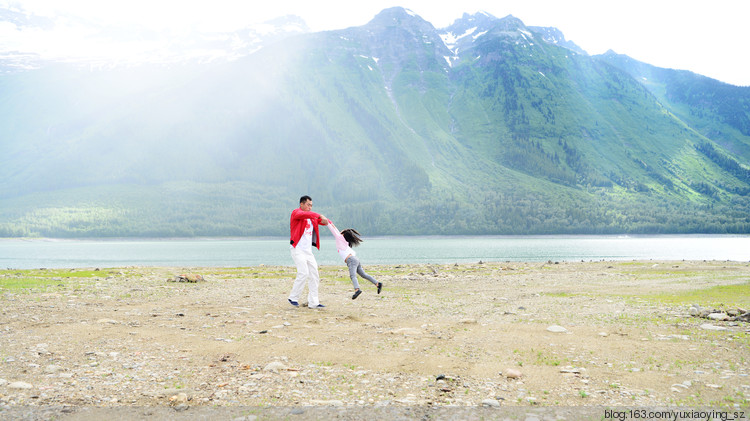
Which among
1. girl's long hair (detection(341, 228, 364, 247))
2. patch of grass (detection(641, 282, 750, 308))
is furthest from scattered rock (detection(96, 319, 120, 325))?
patch of grass (detection(641, 282, 750, 308))

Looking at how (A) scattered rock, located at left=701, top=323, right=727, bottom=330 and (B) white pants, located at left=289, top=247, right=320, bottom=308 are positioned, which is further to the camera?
(B) white pants, located at left=289, top=247, right=320, bottom=308

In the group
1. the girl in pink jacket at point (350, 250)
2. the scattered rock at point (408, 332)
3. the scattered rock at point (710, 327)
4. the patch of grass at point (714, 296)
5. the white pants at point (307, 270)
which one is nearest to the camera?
the scattered rock at point (408, 332)

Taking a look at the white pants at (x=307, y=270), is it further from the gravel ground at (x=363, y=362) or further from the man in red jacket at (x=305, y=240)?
the gravel ground at (x=363, y=362)

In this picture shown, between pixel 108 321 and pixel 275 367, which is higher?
pixel 275 367

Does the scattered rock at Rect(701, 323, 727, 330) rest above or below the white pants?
below

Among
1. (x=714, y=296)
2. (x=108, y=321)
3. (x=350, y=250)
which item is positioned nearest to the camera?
(x=108, y=321)

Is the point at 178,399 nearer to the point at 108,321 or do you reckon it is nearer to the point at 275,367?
the point at 275,367

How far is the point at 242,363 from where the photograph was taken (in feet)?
32.6

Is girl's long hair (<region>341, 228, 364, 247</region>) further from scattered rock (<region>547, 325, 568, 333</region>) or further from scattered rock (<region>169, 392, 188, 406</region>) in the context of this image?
scattered rock (<region>169, 392, 188, 406</region>)

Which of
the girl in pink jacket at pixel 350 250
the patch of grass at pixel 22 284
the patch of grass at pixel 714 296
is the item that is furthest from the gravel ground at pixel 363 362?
the patch of grass at pixel 22 284

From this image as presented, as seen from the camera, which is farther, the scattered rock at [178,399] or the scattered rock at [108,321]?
the scattered rock at [108,321]

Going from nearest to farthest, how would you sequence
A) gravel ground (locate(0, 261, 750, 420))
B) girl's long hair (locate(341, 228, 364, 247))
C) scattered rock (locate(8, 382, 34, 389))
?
1. gravel ground (locate(0, 261, 750, 420))
2. scattered rock (locate(8, 382, 34, 389))
3. girl's long hair (locate(341, 228, 364, 247))

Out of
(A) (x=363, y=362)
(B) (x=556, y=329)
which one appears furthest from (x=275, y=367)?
(B) (x=556, y=329)

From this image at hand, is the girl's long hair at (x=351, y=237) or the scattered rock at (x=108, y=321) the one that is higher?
the girl's long hair at (x=351, y=237)
